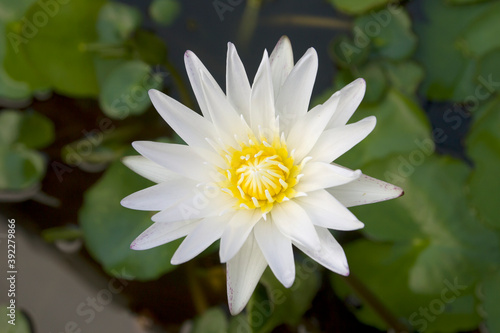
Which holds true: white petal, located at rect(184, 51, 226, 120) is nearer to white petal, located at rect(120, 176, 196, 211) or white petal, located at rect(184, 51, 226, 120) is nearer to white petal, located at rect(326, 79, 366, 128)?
white petal, located at rect(120, 176, 196, 211)

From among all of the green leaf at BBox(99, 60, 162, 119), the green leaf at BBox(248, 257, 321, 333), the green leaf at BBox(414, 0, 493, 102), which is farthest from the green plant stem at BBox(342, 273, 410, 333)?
the green leaf at BBox(99, 60, 162, 119)

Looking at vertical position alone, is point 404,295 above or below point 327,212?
below

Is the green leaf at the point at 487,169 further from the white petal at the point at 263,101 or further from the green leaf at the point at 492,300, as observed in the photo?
the white petal at the point at 263,101

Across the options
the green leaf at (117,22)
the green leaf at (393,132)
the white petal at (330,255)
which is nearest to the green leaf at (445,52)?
the green leaf at (393,132)

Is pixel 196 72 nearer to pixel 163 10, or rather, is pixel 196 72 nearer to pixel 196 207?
pixel 196 207

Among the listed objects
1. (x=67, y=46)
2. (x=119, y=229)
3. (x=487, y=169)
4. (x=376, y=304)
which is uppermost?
(x=67, y=46)

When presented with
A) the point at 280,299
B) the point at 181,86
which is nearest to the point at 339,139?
the point at 280,299
